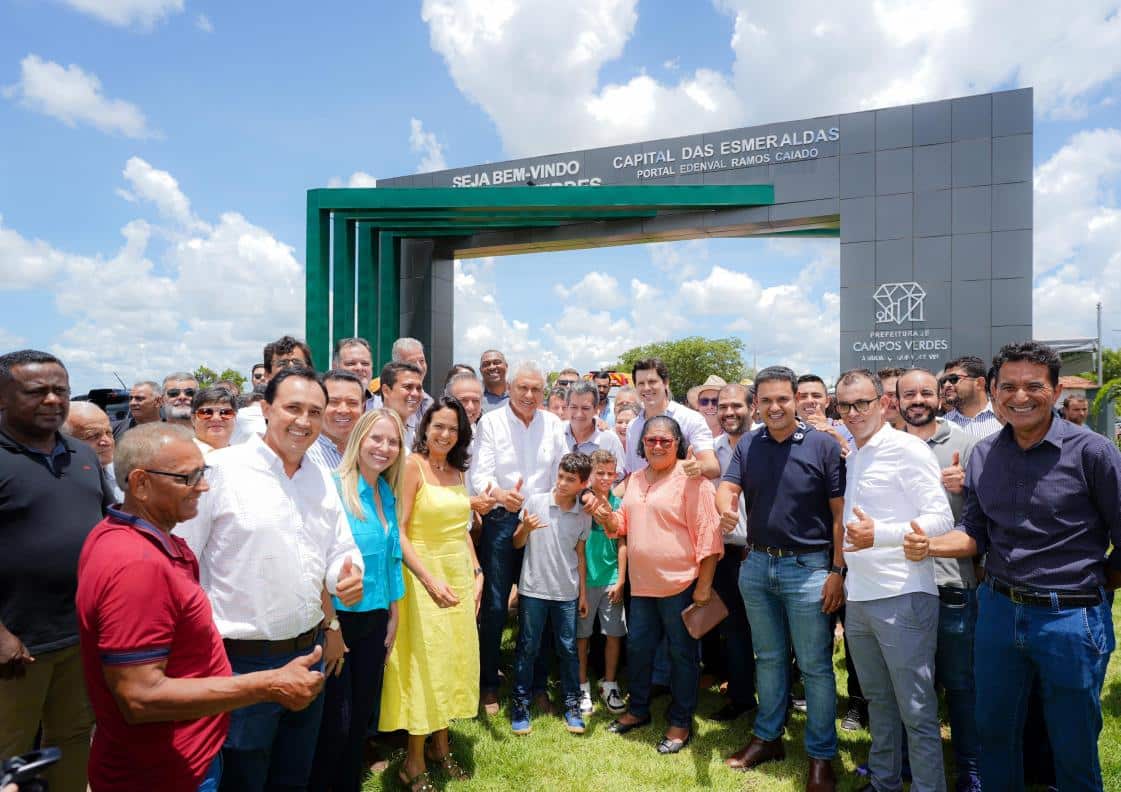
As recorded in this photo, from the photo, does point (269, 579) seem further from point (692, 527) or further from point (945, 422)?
point (945, 422)

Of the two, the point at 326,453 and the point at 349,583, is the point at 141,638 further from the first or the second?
the point at 326,453

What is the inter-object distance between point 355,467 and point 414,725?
4.94 feet

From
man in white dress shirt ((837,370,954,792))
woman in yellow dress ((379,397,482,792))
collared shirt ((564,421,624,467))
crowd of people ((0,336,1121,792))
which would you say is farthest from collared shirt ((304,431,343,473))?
man in white dress shirt ((837,370,954,792))

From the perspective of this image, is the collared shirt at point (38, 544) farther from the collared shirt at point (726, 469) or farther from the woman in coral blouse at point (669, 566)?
the collared shirt at point (726, 469)

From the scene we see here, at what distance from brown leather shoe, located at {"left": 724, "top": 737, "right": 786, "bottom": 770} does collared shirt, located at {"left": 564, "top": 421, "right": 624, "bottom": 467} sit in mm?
2081

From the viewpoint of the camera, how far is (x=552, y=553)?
4551 millimetres

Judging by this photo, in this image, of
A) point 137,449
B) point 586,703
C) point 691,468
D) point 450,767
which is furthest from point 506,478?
point 137,449

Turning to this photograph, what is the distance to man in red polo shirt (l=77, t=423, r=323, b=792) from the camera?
176 centimetres

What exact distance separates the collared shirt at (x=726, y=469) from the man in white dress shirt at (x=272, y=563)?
2.81 metres

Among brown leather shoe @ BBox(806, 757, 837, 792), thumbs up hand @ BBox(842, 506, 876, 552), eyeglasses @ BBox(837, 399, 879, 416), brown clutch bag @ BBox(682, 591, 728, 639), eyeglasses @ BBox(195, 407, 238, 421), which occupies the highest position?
eyeglasses @ BBox(837, 399, 879, 416)

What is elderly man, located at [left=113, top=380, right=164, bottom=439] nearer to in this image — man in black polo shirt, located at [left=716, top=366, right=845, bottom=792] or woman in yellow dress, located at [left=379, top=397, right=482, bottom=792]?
woman in yellow dress, located at [left=379, top=397, right=482, bottom=792]

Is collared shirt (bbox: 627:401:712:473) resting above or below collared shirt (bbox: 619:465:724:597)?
above

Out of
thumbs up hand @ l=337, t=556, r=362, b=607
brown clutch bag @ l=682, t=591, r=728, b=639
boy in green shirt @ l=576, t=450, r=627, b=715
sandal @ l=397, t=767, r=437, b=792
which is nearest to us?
thumbs up hand @ l=337, t=556, r=362, b=607

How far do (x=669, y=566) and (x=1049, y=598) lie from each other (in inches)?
79.1
